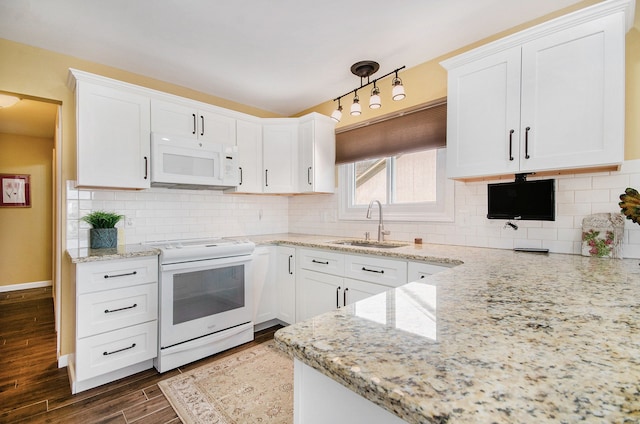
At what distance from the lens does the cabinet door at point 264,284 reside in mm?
2781

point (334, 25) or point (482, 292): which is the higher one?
point (334, 25)

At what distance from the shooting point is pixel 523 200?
1.93 meters

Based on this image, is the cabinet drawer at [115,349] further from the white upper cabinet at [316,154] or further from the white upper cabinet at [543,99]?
the white upper cabinet at [543,99]

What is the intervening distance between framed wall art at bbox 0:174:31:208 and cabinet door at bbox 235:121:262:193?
4035 mm

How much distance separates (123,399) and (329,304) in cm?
155

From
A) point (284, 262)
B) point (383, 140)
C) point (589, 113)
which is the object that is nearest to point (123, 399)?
point (284, 262)

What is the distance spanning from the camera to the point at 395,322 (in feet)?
2.27

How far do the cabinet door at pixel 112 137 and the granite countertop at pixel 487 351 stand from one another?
2.25 m

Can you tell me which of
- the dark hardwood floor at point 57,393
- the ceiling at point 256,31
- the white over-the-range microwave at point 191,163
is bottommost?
the dark hardwood floor at point 57,393

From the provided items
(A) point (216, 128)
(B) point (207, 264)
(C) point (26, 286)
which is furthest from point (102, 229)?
(C) point (26, 286)

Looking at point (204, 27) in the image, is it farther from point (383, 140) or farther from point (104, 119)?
point (383, 140)

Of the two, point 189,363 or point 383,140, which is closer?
point 189,363

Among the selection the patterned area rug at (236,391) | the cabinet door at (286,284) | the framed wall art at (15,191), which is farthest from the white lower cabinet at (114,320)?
the framed wall art at (15,191)

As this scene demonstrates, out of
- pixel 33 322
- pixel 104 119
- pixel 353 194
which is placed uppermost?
pixel 104 119
